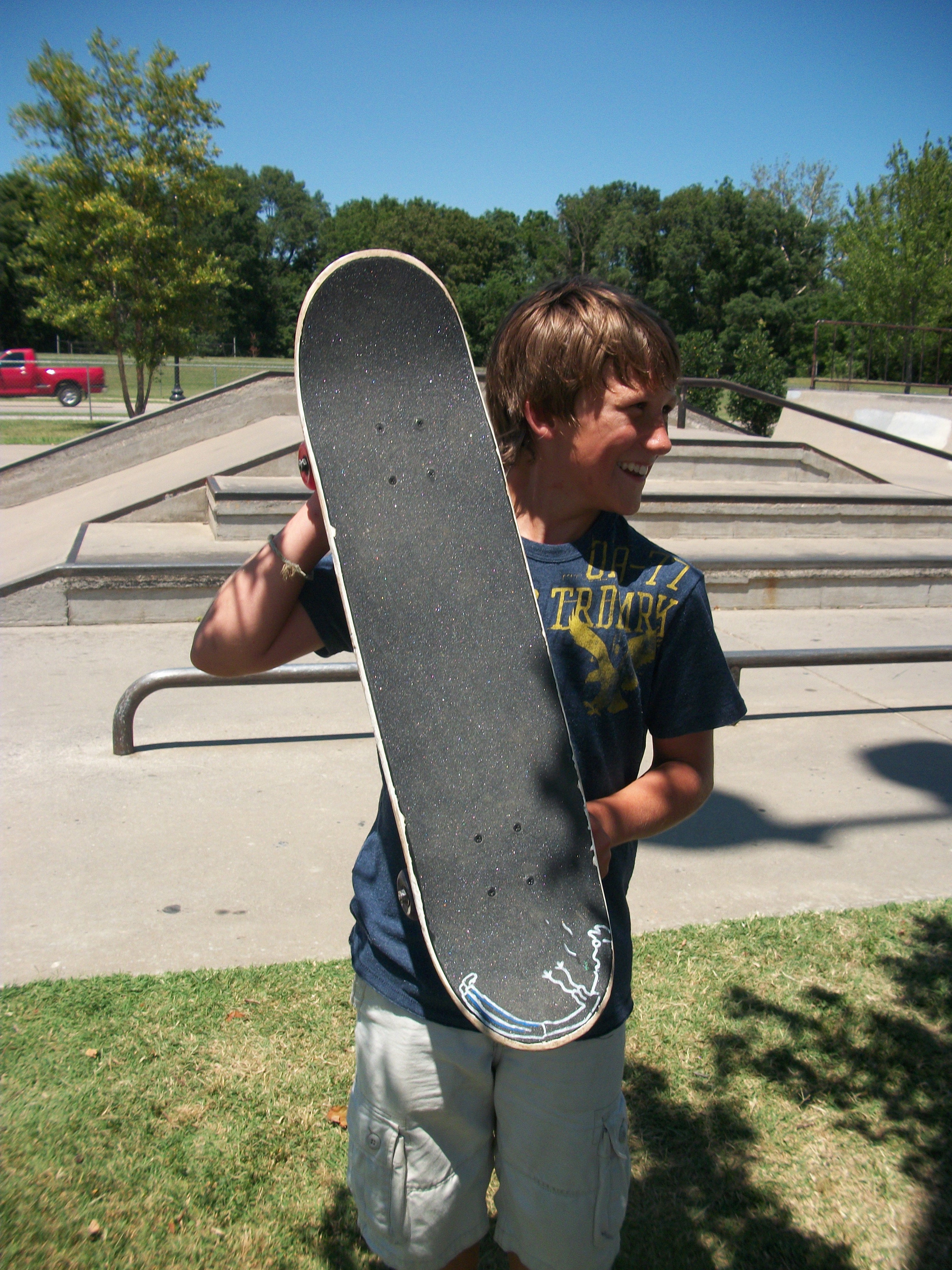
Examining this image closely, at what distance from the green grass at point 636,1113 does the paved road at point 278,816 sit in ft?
1.01

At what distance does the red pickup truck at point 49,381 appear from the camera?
93.2 ft

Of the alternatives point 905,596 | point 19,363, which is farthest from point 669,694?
point 19,363

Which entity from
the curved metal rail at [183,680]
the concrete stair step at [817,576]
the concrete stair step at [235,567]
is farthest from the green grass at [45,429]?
the curved metal rail at [183,680]

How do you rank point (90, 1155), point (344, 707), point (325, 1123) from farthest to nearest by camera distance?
point (344, 707) → point (325, 1123) → point (90, 1155)

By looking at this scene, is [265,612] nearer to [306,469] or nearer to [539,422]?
[306,469]

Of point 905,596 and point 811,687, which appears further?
point 905,596

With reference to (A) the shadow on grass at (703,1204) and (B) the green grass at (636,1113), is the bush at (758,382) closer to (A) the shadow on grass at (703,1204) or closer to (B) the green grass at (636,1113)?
(B) the green grass at (636,1113)

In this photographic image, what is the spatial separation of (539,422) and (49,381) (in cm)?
3182

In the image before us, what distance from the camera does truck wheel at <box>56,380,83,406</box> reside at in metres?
28.1

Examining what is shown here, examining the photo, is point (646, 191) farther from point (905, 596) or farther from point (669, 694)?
point (669, 694)

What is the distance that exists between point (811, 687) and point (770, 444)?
6.52m

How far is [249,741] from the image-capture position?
4969 millimetres

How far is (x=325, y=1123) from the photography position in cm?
238

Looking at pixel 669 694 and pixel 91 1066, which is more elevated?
pixel 669 694
